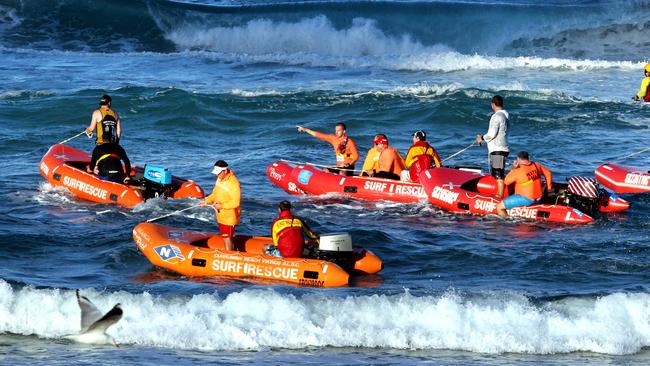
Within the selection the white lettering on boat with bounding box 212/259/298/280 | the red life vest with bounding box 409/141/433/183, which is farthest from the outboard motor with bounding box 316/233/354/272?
the red life vest with bounding box 409/141/433/183

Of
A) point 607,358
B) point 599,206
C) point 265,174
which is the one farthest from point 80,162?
point 607,358

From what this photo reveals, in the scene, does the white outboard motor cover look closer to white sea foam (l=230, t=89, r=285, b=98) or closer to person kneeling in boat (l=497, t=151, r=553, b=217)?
person kneeling in boat (l=497, t=151, r=553, b=217)

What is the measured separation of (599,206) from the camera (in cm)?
1819

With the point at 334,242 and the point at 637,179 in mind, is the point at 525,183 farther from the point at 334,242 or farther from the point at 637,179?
the point at 334,242

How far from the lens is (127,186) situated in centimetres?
1853

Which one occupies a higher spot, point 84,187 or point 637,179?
point 637,179

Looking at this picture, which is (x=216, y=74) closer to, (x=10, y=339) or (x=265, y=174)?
(x=265, y=174)

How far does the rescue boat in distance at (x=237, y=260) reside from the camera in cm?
1410

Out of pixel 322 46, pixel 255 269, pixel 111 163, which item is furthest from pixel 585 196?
pixel 322 46

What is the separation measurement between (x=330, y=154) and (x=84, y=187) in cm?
649

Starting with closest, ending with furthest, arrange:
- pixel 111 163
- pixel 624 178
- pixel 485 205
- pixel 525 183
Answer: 1. pixel 525 183
2. pixel 485 205
3. pixel 111 163
4. pixel 624 178

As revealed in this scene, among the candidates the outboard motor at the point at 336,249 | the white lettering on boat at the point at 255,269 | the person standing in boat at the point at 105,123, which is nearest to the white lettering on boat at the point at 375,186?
the person standing in boat at the point at 105,123

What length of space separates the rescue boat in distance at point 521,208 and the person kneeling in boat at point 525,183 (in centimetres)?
11

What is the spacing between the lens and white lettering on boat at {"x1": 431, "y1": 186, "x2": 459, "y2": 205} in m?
18.6
